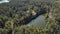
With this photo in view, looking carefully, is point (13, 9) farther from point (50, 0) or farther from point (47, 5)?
point (50, 0)

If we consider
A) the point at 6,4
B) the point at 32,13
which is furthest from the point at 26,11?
the point at 6,4

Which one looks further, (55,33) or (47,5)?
(47,5)

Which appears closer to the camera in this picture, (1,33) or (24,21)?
(1,33)

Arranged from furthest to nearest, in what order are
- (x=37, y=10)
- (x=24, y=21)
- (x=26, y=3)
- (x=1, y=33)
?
(x=26, y=3) < (x=37, y=10) < (x=24, y=21) < (x=1, y=33)

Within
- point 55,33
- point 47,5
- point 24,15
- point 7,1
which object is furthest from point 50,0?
point 55,33

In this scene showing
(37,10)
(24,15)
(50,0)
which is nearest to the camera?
(24,15)

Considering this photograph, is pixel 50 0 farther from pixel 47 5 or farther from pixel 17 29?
pixel 17 29
